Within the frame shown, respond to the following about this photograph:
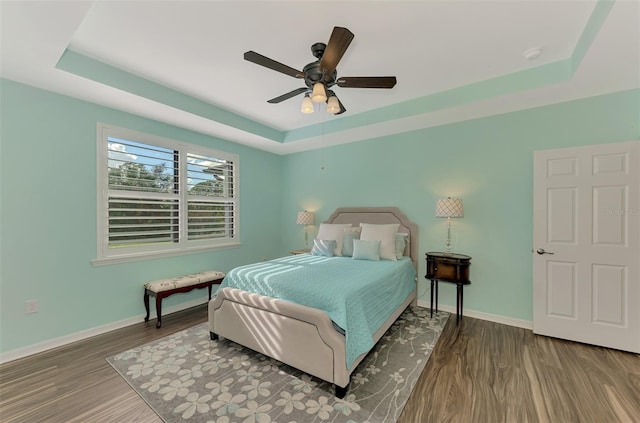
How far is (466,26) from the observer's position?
2.07 m

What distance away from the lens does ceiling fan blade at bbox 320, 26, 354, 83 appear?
5.39 feet

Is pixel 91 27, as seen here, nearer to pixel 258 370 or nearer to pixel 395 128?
pixel 258 370

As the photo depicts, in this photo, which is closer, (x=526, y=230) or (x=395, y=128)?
(x=526, y=230)

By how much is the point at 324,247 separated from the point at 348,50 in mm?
2518

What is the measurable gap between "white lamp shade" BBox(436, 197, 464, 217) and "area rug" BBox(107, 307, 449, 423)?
4.94 feet

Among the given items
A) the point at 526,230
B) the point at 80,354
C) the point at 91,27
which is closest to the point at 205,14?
the point at 91,27

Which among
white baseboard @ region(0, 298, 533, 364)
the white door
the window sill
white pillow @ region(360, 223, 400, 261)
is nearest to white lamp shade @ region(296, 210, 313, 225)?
white pillow @ region(360, 223, 400, 261)

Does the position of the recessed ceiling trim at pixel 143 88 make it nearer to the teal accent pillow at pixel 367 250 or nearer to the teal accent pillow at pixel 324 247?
the teal accent pillow at pixel 324 247

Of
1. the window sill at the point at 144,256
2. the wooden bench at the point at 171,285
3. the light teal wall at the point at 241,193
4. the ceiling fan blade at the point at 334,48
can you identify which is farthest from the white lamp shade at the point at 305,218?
the ceiling fan blade at the point at 334,48

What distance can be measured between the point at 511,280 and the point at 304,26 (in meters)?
3.59

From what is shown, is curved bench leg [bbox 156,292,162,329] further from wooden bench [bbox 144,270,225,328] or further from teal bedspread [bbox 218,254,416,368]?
teal bedspread [bbox 218,254,416,368]

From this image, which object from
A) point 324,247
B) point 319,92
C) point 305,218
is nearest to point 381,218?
point 324,247

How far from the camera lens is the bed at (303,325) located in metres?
1.94

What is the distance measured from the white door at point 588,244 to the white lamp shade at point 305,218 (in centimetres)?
322
